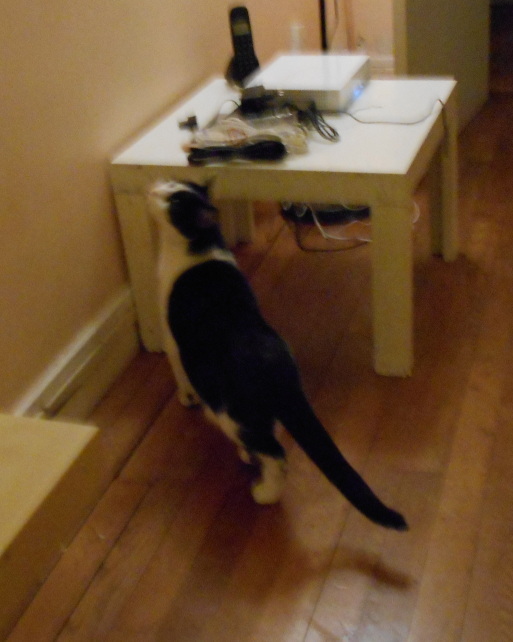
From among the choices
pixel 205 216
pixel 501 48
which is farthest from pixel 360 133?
pixel 501 48

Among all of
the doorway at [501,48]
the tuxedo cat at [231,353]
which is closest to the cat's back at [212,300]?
the tuxedo cat at [231,353]

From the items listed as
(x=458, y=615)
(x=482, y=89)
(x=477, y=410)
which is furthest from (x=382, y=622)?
(x=482, y=89)

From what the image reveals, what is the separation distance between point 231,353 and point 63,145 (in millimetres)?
580

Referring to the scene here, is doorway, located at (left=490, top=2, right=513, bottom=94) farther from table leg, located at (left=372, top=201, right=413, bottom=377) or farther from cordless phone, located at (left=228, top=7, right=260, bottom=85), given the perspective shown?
table leg, located at (left=372, top=201, right=413, bottom=377)

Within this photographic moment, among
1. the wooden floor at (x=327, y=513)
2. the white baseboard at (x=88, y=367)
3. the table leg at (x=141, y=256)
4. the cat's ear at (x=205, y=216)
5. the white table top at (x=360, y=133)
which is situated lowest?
the wooden floor at (x=327, y=513)

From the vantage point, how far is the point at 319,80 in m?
1.78

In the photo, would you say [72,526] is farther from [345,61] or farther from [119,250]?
[345,61]

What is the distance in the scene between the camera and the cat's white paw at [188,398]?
1.62 metres

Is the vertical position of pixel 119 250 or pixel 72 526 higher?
pixel 72 526

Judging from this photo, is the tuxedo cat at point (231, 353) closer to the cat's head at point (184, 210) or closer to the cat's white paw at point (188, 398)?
the cat's head at point (184, 210)

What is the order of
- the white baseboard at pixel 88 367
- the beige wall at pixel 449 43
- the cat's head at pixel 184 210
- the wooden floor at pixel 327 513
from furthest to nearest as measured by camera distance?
1. the beige wall at pixel 449 43
2. the white baseboard at pixel 88 367
3. the cat's head at pixel 184 210
4. the wooden floor at pixel 327 513

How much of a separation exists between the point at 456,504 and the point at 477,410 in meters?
0.27

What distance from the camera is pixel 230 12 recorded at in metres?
2.01

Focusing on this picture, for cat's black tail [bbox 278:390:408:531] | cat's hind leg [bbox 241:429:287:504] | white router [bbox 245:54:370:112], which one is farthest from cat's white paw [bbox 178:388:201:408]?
white router [bbox 245:54:370:112]
